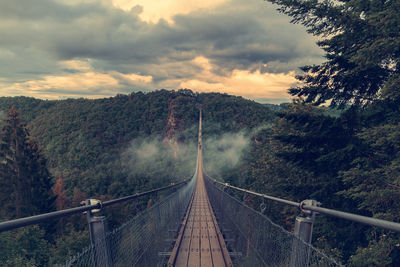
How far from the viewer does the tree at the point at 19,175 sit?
3266 cm

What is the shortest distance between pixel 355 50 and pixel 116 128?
416 ft

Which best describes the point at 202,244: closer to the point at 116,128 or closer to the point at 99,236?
the point at 99,236

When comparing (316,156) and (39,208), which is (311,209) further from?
(39,208)

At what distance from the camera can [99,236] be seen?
2.05m

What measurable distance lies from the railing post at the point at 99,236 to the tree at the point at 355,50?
856 cm

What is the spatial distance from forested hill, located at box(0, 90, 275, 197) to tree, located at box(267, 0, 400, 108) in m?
64.8

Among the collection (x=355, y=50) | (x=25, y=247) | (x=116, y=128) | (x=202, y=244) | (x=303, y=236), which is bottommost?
(x=25, y=247)

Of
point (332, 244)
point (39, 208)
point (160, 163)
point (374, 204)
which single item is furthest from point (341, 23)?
point (160, 163)

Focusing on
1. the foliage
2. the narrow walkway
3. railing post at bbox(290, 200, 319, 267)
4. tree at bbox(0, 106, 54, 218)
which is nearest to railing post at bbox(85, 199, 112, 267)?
railing post at bbox(290, 200, 319, 267)

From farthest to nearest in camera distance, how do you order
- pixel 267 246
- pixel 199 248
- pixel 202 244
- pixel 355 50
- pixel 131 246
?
pixel 355 50 → pixel 202 244 → pixel 199 248 → pixel 267 246 → pixel 131 246

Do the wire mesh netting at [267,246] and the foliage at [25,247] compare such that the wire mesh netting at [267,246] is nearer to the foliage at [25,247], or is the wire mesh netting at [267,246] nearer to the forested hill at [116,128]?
the foliage at [25,247]

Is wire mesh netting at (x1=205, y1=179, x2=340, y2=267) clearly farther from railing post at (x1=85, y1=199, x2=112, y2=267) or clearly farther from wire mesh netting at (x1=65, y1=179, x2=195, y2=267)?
railing post at (x1=85, y1=199, x2=112, y2=267)

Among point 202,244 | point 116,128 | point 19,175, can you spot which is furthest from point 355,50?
point 116,128

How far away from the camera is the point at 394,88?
24.9 feet
